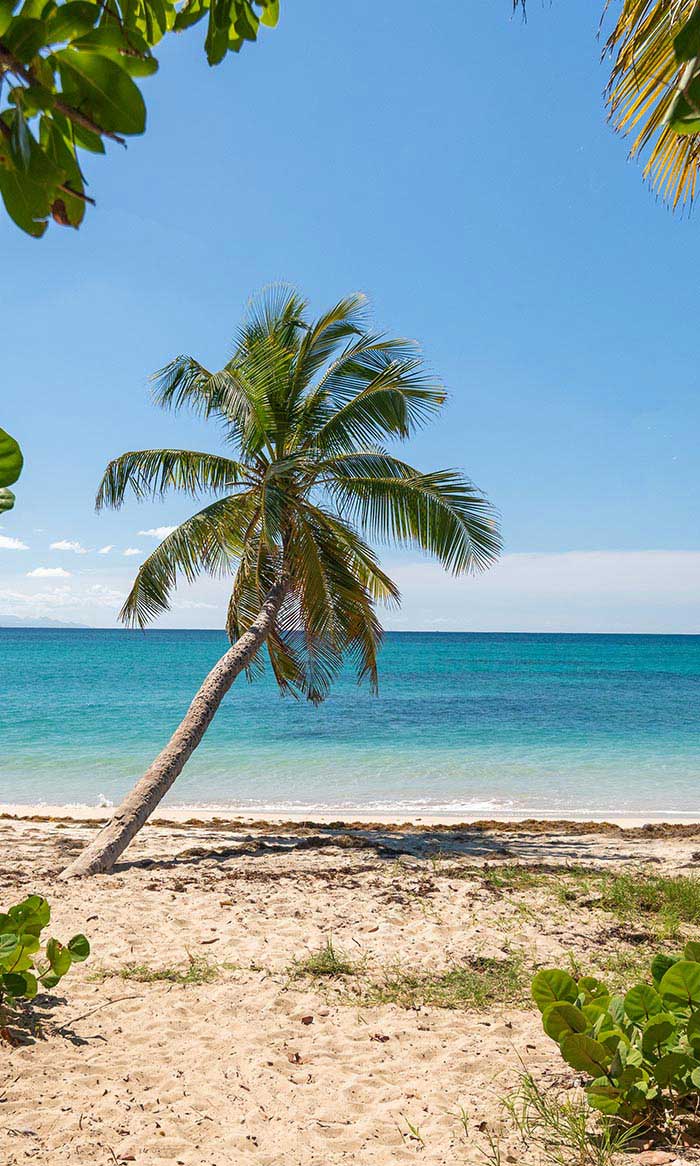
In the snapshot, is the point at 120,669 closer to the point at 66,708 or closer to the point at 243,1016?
the point at 66,708

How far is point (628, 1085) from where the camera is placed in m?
2.51

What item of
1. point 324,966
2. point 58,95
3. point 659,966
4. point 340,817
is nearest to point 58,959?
point 324,966

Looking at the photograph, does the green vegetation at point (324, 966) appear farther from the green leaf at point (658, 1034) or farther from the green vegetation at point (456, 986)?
the green leaf at point (658, 1034)

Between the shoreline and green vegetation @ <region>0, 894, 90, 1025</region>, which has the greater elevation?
green vegetation @ <region>0, 894, 90, 1025</region>

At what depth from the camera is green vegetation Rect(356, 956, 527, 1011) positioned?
4082 millimetres

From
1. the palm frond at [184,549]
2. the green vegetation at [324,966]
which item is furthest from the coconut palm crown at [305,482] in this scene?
the green vegetation at [324,966]

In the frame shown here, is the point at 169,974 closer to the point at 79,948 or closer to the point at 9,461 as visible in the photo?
the point at 79,948

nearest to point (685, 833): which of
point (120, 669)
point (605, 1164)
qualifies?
point (605, 1164)

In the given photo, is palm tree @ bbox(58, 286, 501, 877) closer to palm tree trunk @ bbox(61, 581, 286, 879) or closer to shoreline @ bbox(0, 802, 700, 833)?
palm tree trunk @ bbox(61, 581, 286, 879)

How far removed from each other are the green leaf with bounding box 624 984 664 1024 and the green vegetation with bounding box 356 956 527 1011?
1.53 meters

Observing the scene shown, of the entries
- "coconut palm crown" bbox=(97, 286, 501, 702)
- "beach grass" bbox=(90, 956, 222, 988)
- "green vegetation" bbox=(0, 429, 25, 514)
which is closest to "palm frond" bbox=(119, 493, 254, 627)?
"coconut palm crown" bbox=(97, 286, 501, 702)

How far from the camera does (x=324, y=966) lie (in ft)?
15.1

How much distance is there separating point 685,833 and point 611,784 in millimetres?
5435

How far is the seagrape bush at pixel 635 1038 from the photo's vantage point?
2.50 m
